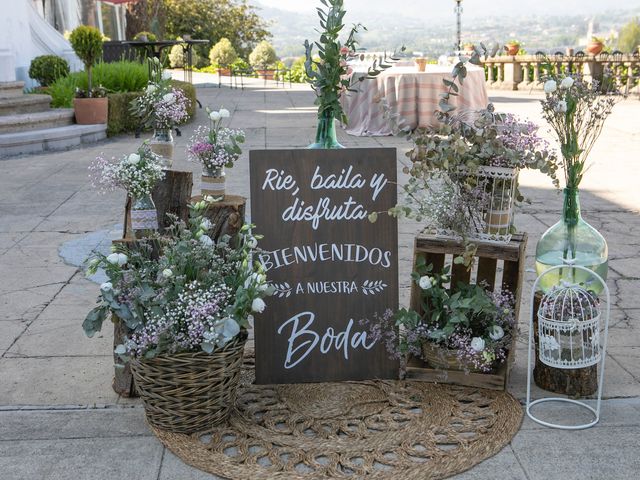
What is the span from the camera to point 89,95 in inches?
458

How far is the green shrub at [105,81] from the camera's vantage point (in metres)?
12.3

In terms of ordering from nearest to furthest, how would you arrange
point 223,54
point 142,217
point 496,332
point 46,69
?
point 496,332, point 142,217, point 46,69, point 223,54

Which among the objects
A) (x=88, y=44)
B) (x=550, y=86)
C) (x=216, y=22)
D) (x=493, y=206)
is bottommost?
(x=493, y=206)

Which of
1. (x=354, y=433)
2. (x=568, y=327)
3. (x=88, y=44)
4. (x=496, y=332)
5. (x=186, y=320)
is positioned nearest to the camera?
(x=186, y=320)

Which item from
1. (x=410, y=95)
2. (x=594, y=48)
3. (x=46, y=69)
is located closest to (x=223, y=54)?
(x=594, y=48)

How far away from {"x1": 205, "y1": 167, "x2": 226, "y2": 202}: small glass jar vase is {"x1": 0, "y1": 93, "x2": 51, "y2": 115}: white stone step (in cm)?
861

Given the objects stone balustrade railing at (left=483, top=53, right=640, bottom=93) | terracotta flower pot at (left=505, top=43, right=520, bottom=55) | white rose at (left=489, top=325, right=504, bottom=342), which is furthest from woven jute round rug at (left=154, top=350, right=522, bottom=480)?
terracotta flower pot at (left=505, top=43, right=520, bottom=55)

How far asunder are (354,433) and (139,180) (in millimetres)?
1391

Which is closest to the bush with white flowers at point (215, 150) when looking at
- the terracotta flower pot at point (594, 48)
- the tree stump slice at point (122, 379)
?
the tree stump slice at point (122, 379)

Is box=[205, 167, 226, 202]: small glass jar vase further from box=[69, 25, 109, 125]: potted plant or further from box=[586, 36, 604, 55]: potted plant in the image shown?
box=[586, 36, 604, 55]: potted plant

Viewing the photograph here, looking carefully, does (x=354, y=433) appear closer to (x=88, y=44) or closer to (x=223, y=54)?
(x=88, y=44)

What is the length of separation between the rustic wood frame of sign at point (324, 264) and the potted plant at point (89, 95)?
8.78 meters

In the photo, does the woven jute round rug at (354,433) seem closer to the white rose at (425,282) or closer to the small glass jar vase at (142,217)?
the white rose at (425,282)

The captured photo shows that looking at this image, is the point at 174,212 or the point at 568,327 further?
the point at 174,212
